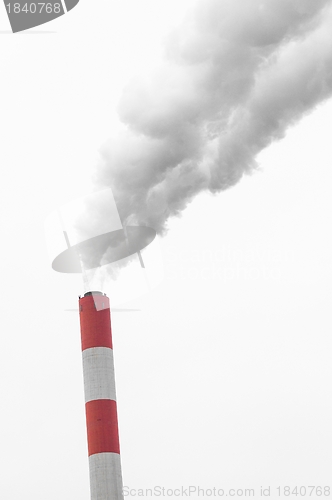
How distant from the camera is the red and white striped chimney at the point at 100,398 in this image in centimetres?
2605

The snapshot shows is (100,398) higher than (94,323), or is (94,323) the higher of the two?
(94,323)

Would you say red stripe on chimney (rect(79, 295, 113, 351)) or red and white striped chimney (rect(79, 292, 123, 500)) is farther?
red stripe on chimney (rect(79, 295, 113, 351))

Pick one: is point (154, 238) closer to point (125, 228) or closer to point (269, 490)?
point (125, 228)

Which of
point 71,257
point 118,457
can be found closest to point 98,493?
point 118,457

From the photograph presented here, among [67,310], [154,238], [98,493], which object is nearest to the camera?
[98,493]

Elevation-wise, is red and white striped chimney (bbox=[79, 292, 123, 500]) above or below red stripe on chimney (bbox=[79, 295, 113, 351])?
below

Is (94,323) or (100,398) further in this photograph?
(94,323)

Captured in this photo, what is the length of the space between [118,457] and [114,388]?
235cm

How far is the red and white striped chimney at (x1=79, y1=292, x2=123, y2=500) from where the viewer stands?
26.0m

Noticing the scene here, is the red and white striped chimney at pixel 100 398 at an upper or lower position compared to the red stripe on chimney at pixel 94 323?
lower

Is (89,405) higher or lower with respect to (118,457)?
higher

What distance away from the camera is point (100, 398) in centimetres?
2669

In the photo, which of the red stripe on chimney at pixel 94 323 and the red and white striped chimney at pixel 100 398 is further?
the red stripe on chimney at pixel 94 323

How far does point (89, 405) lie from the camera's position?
26.8 meters
